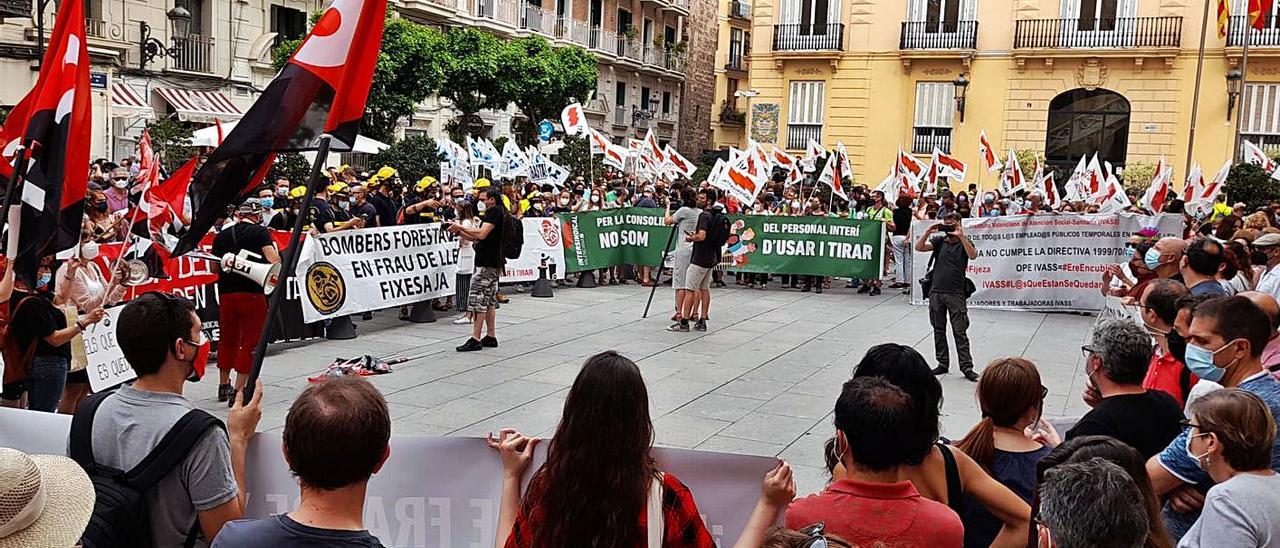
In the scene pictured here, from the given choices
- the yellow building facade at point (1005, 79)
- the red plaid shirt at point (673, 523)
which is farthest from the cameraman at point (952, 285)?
the yellow building facade at point (1005, 79)

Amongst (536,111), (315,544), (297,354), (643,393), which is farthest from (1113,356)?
(536,111)

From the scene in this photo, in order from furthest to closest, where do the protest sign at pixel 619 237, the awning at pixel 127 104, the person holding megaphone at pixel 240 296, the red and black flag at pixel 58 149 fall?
→ the awning at pixel 127 104 < the protest sign at pixel 619 237 < the person holding megaphone at pixel 240 296 < the red and black flag at pixel 58 149

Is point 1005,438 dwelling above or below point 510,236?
below

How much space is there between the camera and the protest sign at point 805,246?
56.0 feet

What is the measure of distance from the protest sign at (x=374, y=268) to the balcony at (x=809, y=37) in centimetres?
2528

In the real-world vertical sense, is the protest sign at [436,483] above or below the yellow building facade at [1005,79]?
below

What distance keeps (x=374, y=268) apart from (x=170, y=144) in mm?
11319

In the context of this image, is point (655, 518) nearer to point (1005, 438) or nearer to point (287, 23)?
point (1005, 438)

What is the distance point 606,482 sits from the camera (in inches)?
108

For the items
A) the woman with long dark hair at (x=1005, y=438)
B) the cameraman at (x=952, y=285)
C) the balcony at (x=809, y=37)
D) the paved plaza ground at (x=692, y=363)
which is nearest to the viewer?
the woman with long dark hair at (x=1005, y=438)

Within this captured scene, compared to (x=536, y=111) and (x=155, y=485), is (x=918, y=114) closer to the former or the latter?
(x=536, y=111)

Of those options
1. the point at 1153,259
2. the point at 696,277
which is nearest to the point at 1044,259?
the point at 696,277

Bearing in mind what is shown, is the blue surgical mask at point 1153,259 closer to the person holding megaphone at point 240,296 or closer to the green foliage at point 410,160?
the person holding megaphone at point 240,296

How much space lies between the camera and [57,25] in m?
5.21
